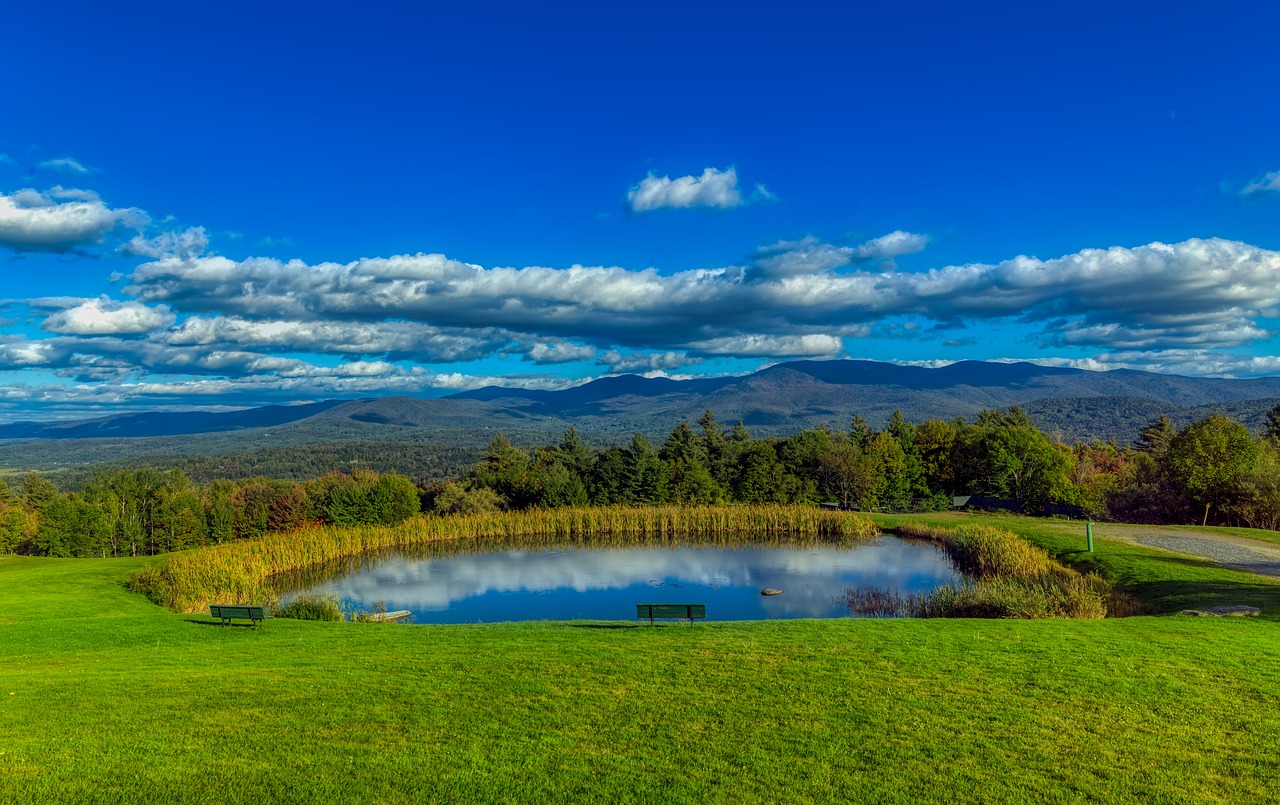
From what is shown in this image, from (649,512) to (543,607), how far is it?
75.5 ft

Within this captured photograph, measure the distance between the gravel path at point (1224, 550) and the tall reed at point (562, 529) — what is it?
53.5 feet

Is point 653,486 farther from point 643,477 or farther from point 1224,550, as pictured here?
point 1224,550

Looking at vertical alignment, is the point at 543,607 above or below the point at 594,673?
below

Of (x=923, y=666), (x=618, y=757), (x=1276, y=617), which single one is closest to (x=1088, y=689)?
(x=923, y=666)

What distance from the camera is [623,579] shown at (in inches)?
1243

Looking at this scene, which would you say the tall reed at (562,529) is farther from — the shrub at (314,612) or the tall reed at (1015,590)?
the tall reed at (1015,590)

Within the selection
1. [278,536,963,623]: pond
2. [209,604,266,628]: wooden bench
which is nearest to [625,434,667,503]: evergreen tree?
[278,536,963,623]: pond

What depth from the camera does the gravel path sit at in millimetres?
21984

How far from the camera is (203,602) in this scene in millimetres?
23828

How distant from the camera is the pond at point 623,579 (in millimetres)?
25188

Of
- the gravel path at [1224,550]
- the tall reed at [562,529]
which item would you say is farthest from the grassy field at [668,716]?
the tall reed at [562,529]

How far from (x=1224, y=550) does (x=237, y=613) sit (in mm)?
32105

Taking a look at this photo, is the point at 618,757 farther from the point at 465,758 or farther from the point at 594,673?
the point at 594,673

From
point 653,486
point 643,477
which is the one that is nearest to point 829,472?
point 653,486
